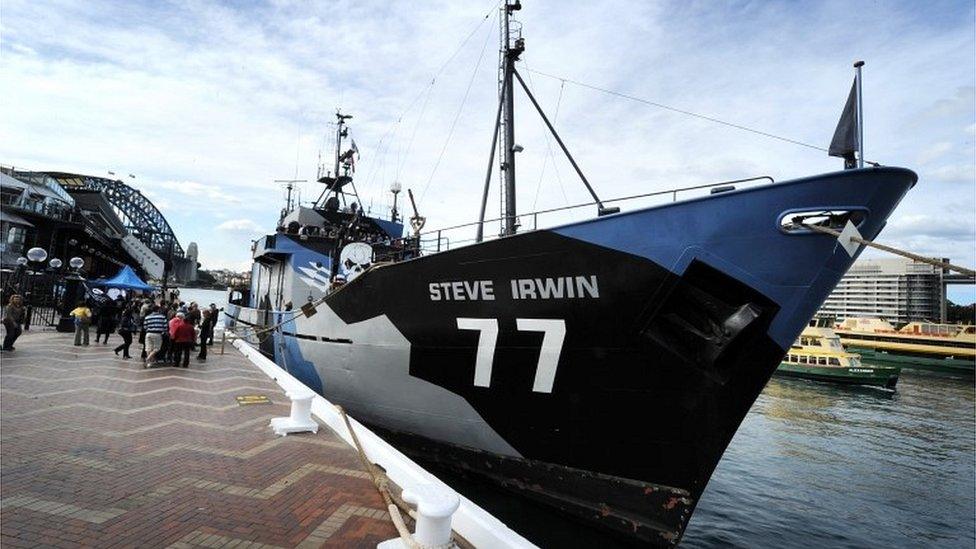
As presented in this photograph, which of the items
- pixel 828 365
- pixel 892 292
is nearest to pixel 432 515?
pixel 828 365

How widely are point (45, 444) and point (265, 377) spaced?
564 cm

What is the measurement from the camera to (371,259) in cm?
1121

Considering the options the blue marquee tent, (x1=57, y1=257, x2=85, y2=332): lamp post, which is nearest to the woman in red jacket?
(x1=57, y1=257, x2=85, y2=332): lamp post

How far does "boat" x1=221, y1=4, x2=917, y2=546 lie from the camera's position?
484cm

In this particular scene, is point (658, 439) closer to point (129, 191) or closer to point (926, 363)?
point (926, 363)

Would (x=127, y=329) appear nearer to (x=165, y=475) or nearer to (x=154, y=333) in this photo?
(x=154, y=333)

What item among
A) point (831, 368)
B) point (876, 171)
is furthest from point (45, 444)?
point (831, 368)

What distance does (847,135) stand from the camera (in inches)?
186

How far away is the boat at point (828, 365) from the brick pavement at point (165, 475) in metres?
29.7

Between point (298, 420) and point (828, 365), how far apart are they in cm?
3436

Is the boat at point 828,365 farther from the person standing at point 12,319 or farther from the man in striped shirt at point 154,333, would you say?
the person standing at point 12,319

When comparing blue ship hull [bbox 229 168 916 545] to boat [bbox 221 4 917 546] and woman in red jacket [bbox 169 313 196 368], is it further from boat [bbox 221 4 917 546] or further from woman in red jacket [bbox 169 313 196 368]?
woman in red jacket [bbox 169 313 196 368]

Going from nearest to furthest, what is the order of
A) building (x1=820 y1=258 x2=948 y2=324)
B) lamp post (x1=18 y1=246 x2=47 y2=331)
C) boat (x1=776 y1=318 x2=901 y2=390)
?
lamp post (x1=18 y1=246 x2=47 y2=331), boat (x1=776 y1=318 x2=901 y2=390), building (x1=820 y1=258 x2=948 y2=324)

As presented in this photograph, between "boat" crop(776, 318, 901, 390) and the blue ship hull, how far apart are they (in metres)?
26.8
